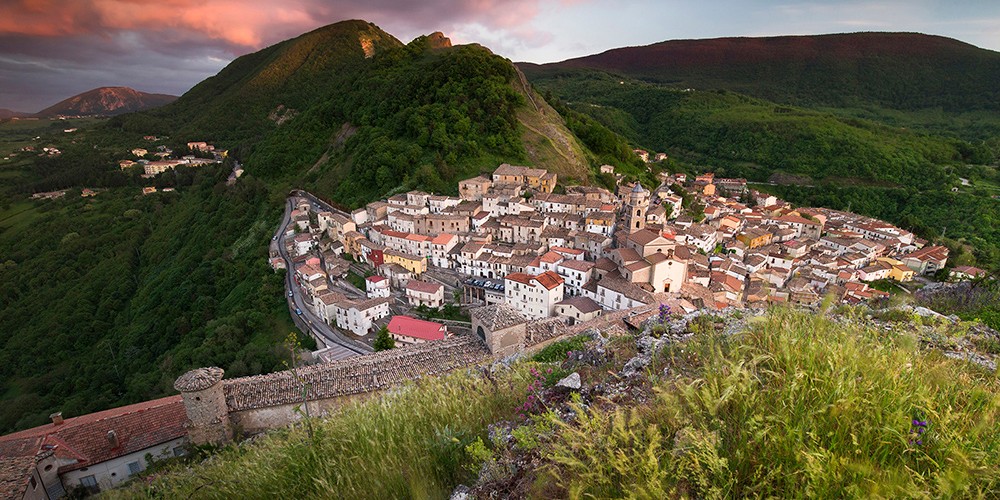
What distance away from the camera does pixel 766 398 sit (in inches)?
112

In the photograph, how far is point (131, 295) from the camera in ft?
170

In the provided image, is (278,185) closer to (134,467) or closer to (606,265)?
(606,265)

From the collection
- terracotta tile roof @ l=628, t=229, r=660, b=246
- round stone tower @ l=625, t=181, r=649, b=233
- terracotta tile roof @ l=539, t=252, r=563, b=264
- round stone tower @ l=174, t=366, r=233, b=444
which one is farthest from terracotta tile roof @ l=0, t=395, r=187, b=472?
round stone tower @ l=625, t=181, r=649, b=233

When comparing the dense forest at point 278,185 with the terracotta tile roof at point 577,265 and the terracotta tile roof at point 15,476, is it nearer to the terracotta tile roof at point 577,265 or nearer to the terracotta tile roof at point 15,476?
the terracotta tile roof at point 15,476

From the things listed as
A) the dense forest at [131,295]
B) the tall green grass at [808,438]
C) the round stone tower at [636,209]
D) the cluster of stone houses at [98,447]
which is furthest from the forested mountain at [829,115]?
the cluster of stone houses at [98,447]

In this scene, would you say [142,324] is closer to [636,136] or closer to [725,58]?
[636,136]

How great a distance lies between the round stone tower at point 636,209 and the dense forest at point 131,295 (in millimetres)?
26096

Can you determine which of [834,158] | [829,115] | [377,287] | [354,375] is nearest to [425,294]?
[377,287]

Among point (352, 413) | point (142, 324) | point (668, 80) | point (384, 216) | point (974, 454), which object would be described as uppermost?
point (668, 80)

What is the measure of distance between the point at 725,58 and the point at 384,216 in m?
171

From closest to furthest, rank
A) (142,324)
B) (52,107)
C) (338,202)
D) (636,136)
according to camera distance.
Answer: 1. (142,324)
2. (338,202)
3. (636,136)
4. (52,107)

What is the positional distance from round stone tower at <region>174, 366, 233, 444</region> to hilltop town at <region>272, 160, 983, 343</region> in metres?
13.9

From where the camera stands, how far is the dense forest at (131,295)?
3238 cm

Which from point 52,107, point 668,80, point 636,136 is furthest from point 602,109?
point 52,107
